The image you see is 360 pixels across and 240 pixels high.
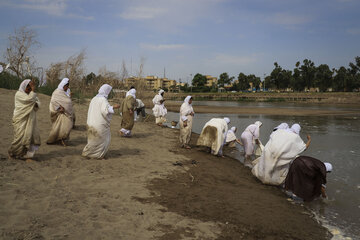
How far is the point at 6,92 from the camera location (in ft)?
46.6

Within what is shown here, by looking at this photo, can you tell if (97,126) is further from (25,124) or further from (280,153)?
(280,153)

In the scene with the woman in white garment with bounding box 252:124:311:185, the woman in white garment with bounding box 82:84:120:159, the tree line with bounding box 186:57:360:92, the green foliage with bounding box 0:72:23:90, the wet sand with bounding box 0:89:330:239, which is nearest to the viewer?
the wet sand with bounding box 0:89:330:239

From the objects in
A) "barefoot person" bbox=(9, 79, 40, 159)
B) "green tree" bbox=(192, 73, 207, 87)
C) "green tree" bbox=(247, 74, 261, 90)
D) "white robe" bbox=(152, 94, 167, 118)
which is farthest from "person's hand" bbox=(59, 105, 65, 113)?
"green tree" bbox=(247, 74, 261, 90)

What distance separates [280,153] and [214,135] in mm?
2674

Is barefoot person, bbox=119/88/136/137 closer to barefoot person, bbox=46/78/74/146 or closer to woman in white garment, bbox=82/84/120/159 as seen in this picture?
barefoot person, bbox=46/78/74/146

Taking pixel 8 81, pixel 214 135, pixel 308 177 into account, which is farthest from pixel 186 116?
pixel 8 81

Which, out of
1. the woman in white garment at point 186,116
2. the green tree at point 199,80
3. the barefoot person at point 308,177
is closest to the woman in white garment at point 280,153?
the barefoot person at point 308,177

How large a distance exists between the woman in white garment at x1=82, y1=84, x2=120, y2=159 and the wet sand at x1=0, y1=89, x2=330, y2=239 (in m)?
0.25

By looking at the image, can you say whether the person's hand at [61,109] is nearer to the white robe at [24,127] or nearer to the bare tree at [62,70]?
the white robe at [24,127]

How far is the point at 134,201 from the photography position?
4.45m

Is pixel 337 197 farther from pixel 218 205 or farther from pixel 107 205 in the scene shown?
pixel 107 205

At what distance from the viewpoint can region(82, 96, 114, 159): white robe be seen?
20.4ft

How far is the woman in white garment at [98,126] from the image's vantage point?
6.21 metres

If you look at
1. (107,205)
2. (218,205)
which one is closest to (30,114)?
(107,205)
